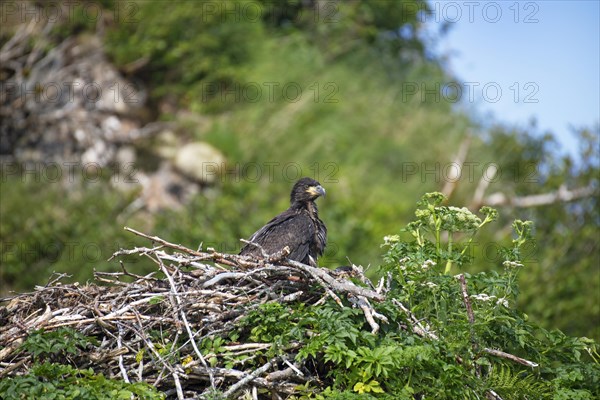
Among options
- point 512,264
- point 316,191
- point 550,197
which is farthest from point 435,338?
point 550,197

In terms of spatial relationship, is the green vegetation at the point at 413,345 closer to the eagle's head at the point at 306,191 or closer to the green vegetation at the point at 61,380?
Answer: the green vegetation at the point at 61,380

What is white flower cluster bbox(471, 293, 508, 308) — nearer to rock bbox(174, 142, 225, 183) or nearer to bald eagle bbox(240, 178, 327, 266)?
bald eagle bbox(240, 178, 327, 266)

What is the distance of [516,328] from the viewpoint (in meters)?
6.43

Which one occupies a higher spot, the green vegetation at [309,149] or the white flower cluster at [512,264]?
the white flower cluster at [512,264]

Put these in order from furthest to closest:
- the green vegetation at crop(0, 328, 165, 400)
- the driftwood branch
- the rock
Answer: the driftwood branch → the rock → the green vegetation at crop(0, 328, 165, 400)

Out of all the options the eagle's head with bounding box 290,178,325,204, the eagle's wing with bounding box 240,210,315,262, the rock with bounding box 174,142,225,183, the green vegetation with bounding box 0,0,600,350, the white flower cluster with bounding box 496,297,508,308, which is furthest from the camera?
the rock with bounding box 174,142,225,183

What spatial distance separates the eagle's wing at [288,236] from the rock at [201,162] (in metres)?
11.5

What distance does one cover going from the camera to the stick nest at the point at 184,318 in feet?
20.6

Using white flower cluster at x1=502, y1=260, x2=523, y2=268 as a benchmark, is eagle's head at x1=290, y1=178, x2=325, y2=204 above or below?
below

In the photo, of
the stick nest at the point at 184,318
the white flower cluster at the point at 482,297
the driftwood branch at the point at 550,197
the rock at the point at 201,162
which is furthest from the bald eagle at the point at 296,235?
the driftwood branch at the point at 550,197

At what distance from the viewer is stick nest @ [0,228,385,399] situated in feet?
20.6

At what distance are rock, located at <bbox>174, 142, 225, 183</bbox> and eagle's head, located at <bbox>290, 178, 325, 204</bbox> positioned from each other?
10870 millimetres

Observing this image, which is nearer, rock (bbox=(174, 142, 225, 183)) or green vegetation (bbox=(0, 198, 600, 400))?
green vegetation (bbox=(0, 198, 600, 400))

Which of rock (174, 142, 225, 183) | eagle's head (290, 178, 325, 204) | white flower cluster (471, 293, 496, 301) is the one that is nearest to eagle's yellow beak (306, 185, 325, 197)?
eagle's head (290, 178, 325, 204)
